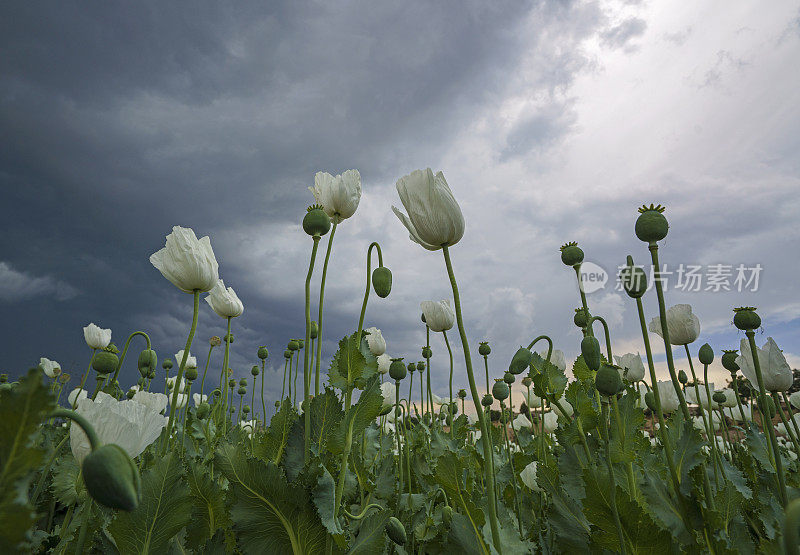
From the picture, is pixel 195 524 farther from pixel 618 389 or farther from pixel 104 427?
pixel 618 389

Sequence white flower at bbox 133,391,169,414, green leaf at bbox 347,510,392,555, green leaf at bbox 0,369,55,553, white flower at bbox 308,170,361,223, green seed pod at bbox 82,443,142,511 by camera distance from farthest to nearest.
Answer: white flower at bbox 133,391,169,414 → white flower at bbox 308,170,361,223 → green leaf at bbox 347,510,392,555 → green seed pod at bbox 82,443,142,511 → green leaf at bbox 0,369,55,553

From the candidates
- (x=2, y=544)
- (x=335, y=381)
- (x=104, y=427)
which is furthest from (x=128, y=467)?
(x=335, y=381)

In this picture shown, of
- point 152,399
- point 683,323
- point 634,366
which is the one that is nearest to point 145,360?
point 152,399

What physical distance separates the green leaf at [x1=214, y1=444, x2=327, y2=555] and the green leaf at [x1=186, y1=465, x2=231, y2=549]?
270mm

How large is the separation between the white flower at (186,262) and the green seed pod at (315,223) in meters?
0.42

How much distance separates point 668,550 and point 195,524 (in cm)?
152

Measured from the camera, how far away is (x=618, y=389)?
148 centimetres

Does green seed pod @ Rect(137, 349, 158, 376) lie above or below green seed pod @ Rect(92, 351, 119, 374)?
above

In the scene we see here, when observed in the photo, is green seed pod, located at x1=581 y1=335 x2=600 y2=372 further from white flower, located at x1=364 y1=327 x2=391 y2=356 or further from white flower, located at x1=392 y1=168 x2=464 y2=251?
white flower, located at x1=364 y1=327 x2=391 y2=356

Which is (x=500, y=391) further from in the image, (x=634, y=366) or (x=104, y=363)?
(x=104, y=363)

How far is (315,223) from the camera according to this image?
1.65 metres

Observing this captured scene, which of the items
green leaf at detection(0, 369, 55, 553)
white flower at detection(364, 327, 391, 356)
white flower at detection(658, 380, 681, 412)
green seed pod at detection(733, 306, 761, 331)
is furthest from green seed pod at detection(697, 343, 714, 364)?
green leaf at detection(0, 369, 55, 553)

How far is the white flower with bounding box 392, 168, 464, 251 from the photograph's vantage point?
4.90ft

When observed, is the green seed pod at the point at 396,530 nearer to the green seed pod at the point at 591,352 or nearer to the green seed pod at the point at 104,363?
the green seed pod at the point at 591,352
